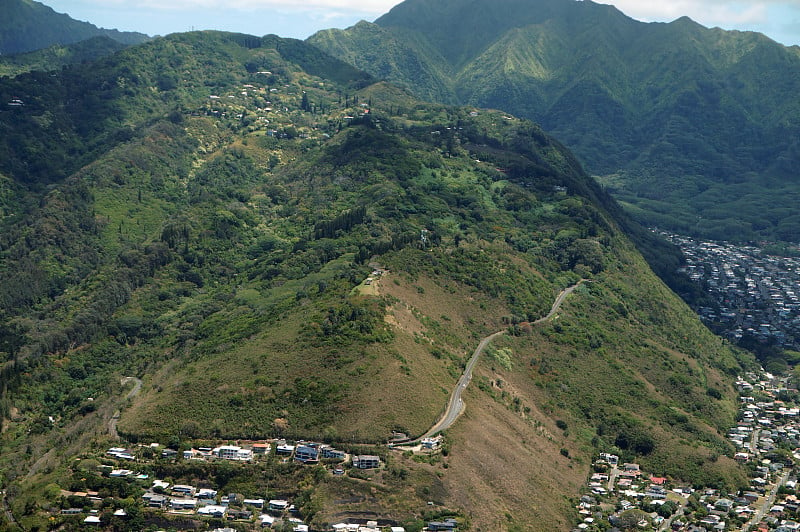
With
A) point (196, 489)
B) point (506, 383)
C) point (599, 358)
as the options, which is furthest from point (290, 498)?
point (599, 358)

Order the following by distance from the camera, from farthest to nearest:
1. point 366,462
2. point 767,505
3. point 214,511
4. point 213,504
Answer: point 767,505 < point 366,462 < point 213,504 < point 214,511

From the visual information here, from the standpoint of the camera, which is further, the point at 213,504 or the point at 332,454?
the point at 332,454

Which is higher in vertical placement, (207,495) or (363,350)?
(363,350)

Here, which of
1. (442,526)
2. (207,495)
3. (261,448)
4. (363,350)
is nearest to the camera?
(442,526)

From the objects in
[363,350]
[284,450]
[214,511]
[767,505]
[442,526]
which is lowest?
[767,505]

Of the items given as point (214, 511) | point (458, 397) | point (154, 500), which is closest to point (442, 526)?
point (214, 511)

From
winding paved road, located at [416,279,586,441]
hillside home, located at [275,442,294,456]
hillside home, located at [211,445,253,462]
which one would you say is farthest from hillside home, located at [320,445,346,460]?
winding paved road, located at [416,279,586,441]

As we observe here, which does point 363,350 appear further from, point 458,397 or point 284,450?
point 284,450
